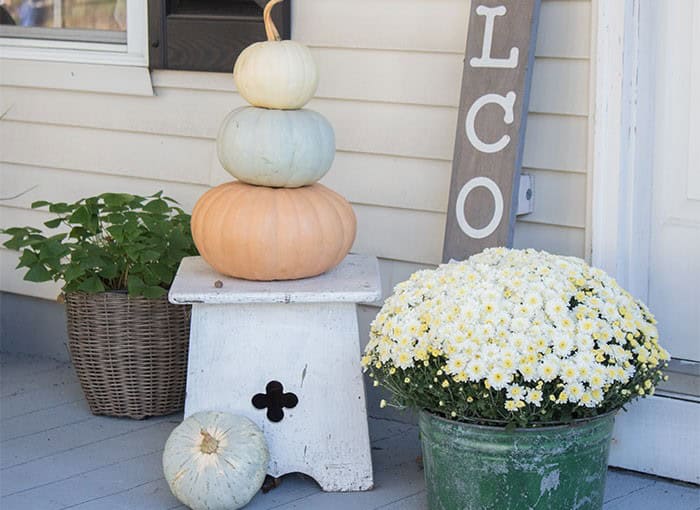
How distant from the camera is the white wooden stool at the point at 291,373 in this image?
3.31m

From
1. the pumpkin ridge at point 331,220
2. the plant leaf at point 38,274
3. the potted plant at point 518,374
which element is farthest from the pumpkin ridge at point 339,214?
the plant leaf at point 38,274

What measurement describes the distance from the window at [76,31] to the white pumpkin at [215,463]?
1.65 metres

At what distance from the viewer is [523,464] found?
286cm

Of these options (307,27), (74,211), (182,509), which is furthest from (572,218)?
(74,211)

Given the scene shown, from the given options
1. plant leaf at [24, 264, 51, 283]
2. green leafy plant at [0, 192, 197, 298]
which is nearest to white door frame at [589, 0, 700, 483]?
green leafy plant at [0, 192, 197, 298]

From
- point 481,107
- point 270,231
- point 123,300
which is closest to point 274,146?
point 270,231

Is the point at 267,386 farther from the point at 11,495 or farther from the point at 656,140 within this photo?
the point at 656,140

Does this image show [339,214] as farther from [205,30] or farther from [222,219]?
[205,30]

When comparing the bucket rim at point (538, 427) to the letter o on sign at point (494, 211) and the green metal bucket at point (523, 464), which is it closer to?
the green metal bucket at point (523, 464)

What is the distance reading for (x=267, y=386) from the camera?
11.0ft

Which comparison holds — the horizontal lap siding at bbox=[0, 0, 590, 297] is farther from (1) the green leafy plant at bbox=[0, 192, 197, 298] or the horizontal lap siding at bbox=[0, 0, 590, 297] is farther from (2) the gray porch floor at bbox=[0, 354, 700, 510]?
(2) the gray porch floor at bbox=[0, 354, 700, 510]

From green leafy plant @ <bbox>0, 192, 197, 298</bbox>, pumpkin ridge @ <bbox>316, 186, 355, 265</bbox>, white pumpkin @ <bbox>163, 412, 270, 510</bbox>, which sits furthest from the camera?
green leafy plant @ <bbox>0, 192, 197, 298</bbox>

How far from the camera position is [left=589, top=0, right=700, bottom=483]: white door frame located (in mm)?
3285

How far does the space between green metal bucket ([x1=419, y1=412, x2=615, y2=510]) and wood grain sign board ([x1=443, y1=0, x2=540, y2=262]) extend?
0.70 metres
